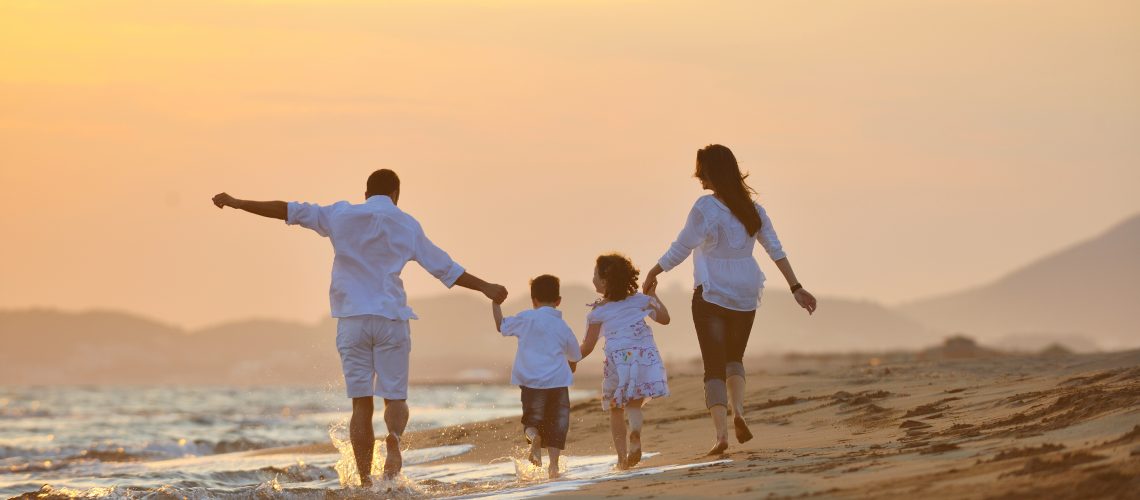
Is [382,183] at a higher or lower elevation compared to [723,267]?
higher

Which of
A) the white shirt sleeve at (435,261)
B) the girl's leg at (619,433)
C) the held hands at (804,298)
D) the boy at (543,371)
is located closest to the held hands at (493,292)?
the white shirt sleeve at (435,261)

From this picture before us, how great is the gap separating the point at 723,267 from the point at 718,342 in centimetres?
45

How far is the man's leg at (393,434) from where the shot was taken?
24.8 ft

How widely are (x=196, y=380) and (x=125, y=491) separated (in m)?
121

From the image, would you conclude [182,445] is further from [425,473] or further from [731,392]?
[731,392]

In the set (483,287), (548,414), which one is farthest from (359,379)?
(548,414)

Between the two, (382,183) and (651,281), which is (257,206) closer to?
(382,183)

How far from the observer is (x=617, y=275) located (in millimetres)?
8297

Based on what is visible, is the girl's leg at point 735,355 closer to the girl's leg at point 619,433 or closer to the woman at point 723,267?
the woman at point 723,267

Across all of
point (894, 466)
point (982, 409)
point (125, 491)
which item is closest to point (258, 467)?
point (125, 491)

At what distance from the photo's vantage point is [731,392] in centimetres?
797

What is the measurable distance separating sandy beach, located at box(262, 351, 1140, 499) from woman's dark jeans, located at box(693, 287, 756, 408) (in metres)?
0.41

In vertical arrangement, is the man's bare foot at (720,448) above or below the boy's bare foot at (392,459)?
below

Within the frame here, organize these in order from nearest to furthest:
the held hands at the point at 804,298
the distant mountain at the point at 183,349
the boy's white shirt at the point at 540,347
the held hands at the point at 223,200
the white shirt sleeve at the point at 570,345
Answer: the held hands at the point at 223,200 → the held hands at the point at 804,298 → the boy's white shirt at the point at 540,347 → the white shirt sleeve at the point at 570,345 → the distant mountain at the point at 183,349
